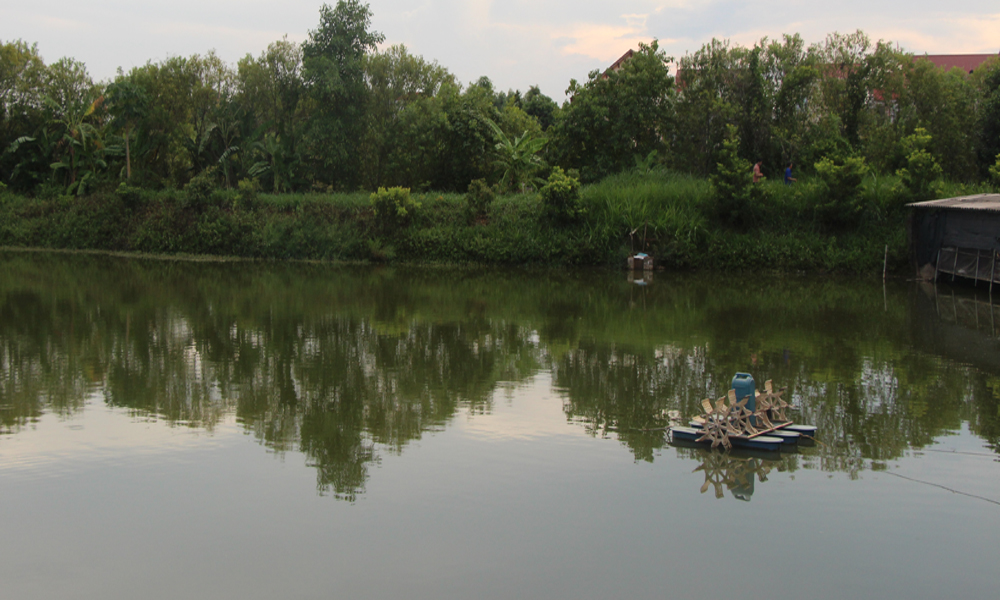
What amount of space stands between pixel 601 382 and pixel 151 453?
469 centimetres

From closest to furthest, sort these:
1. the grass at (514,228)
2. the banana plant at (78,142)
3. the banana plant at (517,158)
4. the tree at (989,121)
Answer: the grass at (514,228)
the tree at (989,121)
the banana plant at (517,158)
the banana plant at (78,142)

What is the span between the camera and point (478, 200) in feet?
76.9

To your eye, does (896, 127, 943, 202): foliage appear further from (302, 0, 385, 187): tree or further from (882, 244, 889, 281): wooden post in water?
(302, 0, 385, 187): tree

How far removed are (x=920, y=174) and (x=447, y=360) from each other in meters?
15.1

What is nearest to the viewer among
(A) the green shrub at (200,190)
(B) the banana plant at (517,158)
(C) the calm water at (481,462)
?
(C) the calm water at (481,462)

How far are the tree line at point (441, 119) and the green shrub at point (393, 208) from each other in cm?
290

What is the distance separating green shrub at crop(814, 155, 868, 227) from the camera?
20.1 m

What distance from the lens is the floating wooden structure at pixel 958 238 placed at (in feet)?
54.1

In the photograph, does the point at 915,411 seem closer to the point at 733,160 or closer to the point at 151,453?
the point at 151,453

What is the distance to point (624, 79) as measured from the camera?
953 inches

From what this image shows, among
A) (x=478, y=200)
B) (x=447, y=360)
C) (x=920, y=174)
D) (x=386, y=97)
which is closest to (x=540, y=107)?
(x=386, y=97)

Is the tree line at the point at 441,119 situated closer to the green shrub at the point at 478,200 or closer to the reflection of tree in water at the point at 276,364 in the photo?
the green shrub at the point at 478,200

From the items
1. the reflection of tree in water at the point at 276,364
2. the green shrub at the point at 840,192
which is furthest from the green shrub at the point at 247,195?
the green shrub at the point at 840,192

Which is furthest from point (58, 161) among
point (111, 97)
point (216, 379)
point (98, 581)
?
point (98, 581)
